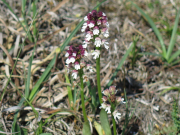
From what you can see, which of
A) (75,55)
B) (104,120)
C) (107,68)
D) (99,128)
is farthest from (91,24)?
(107,68)

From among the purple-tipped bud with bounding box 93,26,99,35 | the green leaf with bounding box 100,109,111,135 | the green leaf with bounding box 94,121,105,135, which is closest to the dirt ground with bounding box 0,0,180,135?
the green leaf with bounding box 94,121,105,135

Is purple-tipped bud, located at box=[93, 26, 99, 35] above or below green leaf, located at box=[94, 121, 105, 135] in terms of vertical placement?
above

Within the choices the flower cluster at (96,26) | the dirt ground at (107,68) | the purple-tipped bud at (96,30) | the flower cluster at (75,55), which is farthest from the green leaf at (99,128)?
the purple-tipped bud at (96,30)

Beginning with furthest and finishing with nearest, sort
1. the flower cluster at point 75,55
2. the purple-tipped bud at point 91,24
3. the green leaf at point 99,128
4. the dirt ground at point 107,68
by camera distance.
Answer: the dirt ground at point 107,68 < the green leaf at point 99,128 < the flower cluster at point 75,55 < the purple-tipped bud at point 91,24

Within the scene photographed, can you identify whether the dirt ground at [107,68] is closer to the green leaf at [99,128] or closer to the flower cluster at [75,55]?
the green leaf at [99,128]

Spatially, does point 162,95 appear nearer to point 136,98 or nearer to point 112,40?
point 136,98

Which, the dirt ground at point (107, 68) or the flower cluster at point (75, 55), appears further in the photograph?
the dirt ground at point (107, 68)

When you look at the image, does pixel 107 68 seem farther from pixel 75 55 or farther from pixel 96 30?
pixel 96 30

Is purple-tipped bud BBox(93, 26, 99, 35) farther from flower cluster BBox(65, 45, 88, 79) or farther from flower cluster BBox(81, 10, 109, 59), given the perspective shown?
flower cluster BBox(65, 45, 88, 79)
